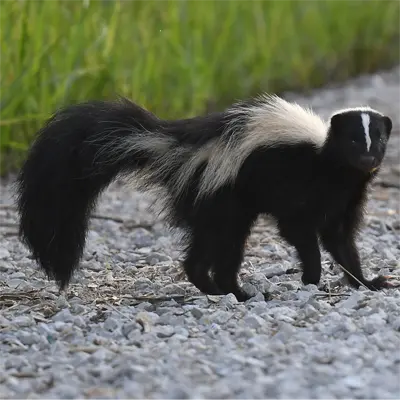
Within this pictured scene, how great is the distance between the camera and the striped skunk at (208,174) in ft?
15.9

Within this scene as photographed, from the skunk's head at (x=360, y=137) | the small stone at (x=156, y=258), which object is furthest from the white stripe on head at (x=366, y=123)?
the small stone at (x=156, y=258)

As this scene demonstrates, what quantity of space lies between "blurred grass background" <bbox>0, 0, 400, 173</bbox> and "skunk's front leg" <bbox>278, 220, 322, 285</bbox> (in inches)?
90.3

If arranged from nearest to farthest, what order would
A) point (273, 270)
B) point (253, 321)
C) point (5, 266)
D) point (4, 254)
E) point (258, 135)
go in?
point (253, 321)
point (258, 135)
point (273, 270)
point (5, 266)
point (4, 254)

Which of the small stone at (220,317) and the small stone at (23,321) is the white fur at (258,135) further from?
the small stone at (23,321)

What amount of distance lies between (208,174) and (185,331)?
0.91 m

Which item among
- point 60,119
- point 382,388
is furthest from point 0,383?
point 60,119

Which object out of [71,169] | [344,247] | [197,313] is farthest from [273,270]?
[71,169]

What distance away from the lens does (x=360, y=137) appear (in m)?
5.01

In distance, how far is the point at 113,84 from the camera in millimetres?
8008

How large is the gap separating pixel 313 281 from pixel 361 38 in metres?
10.4

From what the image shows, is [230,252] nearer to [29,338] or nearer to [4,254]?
[29,338]

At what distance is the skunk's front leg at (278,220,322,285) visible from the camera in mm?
4971

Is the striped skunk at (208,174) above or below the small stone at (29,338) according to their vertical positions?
above

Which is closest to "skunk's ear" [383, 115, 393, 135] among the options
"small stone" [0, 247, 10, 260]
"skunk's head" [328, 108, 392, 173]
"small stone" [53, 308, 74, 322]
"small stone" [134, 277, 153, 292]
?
"skunk's head" [328, 108, 392, 173]
